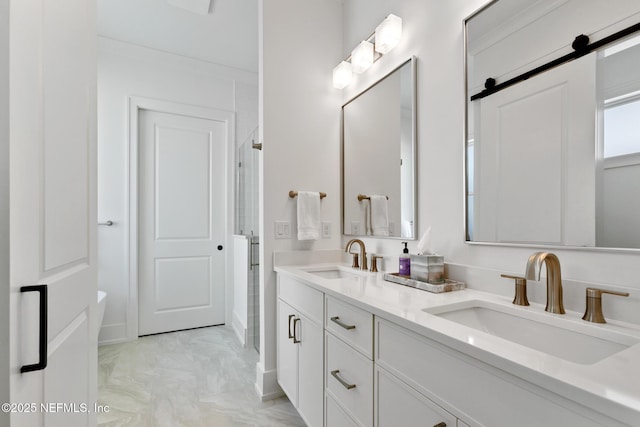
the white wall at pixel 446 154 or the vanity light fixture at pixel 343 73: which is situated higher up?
the vanity light fixture at pixel 343 73

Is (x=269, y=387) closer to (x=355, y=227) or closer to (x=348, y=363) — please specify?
(x=348, y=363)

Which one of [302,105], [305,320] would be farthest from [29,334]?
[302,105]

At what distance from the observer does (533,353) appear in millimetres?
617

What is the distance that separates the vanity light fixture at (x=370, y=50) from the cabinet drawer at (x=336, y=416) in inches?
71.9

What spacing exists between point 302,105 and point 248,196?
1.13m

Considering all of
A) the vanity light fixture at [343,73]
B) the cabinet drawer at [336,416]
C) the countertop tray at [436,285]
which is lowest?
the cabinet drawer at [336,416]

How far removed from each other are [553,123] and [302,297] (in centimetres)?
126

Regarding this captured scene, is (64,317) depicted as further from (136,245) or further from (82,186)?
(136,245)

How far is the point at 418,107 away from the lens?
59.8 inches

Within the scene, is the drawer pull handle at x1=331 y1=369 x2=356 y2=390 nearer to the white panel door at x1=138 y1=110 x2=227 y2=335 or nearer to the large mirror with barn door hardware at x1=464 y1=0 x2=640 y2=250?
the large mirror with barn door hardware at x1=464 y1=0 x2=640 y2=250

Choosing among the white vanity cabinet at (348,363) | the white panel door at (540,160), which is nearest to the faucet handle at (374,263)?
the white vanity cabinet at (348,363)

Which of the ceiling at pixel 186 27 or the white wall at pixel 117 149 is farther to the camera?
the white wall at pixel 117 149

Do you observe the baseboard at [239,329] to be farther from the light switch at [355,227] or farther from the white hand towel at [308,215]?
the light switch at [355,227]

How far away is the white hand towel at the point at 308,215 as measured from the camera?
6.30ft
